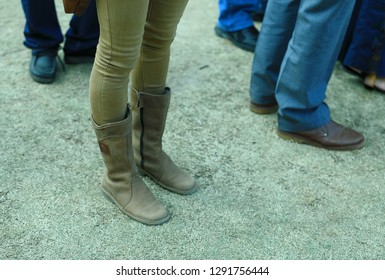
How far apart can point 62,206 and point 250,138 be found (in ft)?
2.88

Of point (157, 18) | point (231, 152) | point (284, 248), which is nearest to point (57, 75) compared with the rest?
point (231, 152)

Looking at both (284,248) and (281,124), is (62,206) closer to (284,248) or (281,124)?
(284,248)

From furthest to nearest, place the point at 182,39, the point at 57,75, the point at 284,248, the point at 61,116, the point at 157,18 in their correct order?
the point at 182,39 < the point at 57,75 < the point at 61,116 < the point at 284,248 < the point at 157,18

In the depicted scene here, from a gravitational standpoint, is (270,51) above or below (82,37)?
above

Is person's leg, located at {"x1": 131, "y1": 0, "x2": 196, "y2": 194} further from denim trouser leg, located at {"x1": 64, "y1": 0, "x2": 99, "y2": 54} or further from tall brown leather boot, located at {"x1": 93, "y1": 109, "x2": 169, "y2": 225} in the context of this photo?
denim trouser leg, located at {"x1": 64, "y1": 0, "x2": 99, "y2": 54}

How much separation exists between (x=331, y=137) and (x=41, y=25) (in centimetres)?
145

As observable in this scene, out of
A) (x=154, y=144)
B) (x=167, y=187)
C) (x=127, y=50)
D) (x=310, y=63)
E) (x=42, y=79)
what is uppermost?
(x=127, y=50)

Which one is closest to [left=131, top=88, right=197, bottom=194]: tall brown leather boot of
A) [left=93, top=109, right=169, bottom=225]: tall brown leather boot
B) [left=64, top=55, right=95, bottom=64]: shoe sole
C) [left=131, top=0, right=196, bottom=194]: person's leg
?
[left=131, top=0, right=196, bottom=194]: person's leg

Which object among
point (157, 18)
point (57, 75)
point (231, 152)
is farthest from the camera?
point (57, 75)

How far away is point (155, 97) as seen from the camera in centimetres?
177

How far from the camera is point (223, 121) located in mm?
2398

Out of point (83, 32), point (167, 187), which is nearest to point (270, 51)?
point (167, 187)

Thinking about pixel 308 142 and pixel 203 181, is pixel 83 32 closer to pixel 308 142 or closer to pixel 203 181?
pixel 203 181

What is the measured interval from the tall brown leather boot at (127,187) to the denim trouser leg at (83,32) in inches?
40.2
